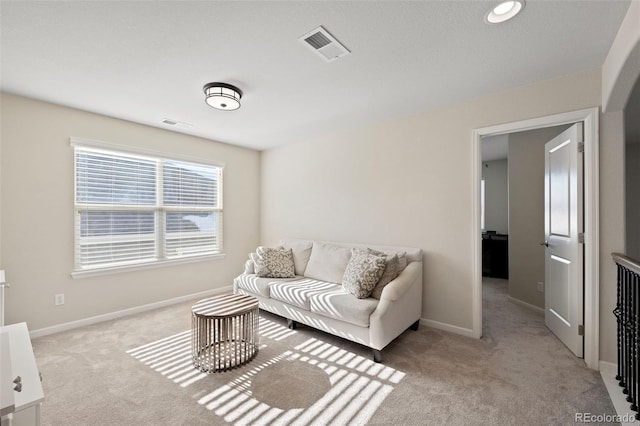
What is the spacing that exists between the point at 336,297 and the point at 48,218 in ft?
10.7

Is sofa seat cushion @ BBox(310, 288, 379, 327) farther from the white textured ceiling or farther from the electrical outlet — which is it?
the electrical outlet

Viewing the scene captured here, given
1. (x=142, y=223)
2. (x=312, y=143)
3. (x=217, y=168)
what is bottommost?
(x=142, y=223)

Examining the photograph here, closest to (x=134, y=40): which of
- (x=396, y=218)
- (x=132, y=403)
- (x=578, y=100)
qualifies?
(x=132, y=403)

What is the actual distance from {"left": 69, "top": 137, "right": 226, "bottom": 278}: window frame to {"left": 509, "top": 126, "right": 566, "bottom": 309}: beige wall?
450 cm

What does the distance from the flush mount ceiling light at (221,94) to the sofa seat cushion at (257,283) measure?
209 cm

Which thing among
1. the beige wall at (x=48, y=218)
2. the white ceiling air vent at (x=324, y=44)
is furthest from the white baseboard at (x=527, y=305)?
the beige wall at (x=48, y=218)

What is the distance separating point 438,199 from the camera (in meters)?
3.18

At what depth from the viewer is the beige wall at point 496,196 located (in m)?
6.30

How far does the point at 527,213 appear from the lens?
3.91 m

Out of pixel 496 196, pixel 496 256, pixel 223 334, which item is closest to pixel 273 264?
pixel 223 334

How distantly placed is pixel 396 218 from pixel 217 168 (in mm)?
3028

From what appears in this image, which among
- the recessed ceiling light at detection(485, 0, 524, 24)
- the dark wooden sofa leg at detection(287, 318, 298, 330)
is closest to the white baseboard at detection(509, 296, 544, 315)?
the dark wooden sofa leg at detection(287, 318, 298, 330)

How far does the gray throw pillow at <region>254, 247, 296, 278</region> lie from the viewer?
3.68 meters

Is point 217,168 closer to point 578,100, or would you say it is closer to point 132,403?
point 132,403
